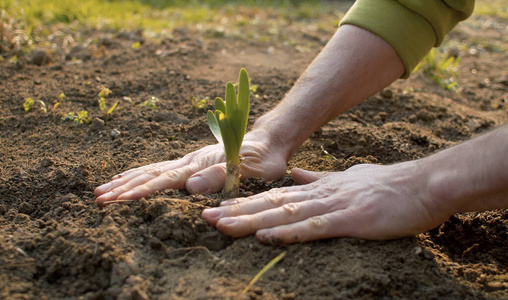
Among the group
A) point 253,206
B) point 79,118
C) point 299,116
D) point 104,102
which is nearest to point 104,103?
point 104,102

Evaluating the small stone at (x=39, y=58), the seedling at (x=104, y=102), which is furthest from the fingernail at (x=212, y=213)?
the small stone at (x=39, y=58)

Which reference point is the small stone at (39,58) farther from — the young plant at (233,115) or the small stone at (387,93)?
the small stone at (387,93)

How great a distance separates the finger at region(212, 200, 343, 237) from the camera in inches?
66.8

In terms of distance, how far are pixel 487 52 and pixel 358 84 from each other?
3211 millimetres

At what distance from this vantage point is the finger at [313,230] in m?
1.67

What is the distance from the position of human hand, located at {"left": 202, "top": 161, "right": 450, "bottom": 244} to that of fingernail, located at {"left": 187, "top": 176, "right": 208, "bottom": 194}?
0.76 feet

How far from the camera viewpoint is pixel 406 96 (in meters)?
3.41

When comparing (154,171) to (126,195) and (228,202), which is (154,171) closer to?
(126,195)

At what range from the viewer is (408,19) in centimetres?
243

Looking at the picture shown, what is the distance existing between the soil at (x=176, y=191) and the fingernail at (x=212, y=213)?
36 millimetres

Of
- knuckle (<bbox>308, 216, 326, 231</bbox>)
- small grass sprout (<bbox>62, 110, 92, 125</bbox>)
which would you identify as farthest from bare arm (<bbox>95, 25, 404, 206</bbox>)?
small grass sprout (<bbox>62, 110, 92, 125</bbox>)

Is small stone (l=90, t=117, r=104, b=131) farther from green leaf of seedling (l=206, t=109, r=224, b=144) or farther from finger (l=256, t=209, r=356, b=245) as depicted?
finger (l=256, t=209, r=356, b=245)

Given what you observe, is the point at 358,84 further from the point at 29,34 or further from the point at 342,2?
the point at 342,2

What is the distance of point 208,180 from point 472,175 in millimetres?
1026
